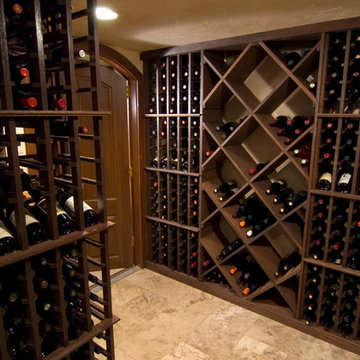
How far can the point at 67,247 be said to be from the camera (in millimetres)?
1303

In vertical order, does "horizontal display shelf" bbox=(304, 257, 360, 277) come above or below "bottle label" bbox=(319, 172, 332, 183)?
below

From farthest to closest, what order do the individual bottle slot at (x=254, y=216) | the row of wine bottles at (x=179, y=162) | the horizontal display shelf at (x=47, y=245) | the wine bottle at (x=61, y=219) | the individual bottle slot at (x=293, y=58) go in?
the row of wine bottles at (x=179, y=162), the individual bottle slot at (x=254, y=216), the individual bottle slot at (x=293, y=58), the wine bottle at (x=61, y=219), the horizontal display shelf at (x=47, y=245)

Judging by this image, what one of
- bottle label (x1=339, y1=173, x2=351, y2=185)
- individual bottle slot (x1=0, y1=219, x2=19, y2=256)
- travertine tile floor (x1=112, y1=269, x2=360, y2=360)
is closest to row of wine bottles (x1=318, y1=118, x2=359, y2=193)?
bottle label (x1=339, y1=173, x2=351, y2=185)

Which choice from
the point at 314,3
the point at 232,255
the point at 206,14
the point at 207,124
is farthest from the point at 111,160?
the point at 314,3

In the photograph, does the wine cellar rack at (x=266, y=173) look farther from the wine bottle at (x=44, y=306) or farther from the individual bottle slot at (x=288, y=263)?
the wine bottle at (x=44, y=306)

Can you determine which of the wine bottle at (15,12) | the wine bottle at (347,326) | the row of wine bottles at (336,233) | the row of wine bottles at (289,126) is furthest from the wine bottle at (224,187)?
the wine bottle at (15,12)

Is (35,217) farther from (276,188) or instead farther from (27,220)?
(276,188)

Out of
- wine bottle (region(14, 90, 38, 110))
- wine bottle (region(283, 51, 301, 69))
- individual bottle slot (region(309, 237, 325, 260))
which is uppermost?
wine bottle (region(283, 51, 301, 69))

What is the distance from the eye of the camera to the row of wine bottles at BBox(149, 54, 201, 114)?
2.58m

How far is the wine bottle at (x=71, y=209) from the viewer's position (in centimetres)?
132

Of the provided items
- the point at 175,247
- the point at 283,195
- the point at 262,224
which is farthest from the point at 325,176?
the point at 175,247

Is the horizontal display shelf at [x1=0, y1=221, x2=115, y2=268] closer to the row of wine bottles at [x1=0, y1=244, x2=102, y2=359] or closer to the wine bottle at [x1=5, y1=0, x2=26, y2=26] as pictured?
the row of wine bottles at [x1=0, y1=244, x2=102, y2=359]

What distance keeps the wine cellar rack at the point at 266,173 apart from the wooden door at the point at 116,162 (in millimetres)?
225

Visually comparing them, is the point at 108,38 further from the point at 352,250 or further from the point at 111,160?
the point at 352,250
